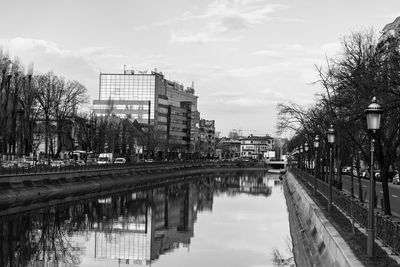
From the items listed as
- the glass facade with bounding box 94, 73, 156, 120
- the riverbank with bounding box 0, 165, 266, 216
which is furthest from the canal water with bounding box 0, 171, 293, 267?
the glass facade with bounding box 94, 73, 156, 120

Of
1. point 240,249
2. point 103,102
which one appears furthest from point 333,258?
point 103,102

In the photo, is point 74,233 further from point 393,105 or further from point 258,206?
point 258,206

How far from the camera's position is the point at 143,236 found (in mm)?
39312

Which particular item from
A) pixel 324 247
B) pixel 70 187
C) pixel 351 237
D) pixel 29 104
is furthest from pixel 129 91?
pixel 351 237

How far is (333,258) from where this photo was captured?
58.0ft

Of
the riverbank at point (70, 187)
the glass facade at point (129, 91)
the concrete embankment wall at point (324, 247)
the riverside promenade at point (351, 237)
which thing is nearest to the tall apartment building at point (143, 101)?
the glass facade at point (129, 91)

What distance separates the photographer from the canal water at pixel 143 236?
29.9 meters

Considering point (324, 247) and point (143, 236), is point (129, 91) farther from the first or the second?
point (324, 247)

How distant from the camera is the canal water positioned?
29922 millimetres

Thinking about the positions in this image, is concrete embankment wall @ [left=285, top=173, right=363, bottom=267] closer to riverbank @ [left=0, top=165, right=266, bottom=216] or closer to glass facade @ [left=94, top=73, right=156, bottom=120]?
riverbank @ [left=0, top=165, right=266, bottom=216]

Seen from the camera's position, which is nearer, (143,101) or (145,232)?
(145,232)

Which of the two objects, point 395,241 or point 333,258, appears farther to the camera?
point 333,258

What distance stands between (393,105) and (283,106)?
48.4 m

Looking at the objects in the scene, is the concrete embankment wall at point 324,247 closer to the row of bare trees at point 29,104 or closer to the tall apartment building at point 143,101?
the row of bare trees at point 29,104
